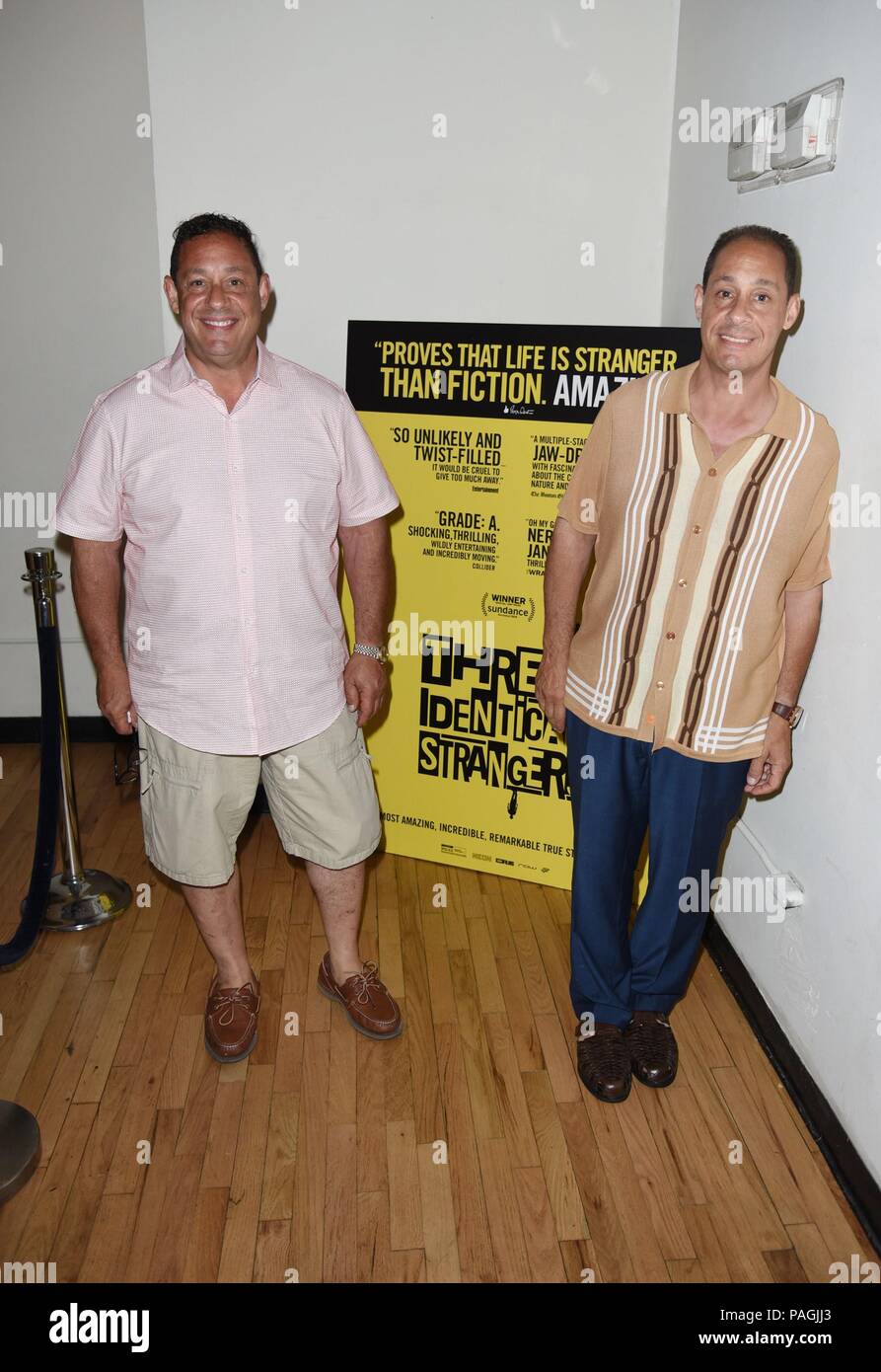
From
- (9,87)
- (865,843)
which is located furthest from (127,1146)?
(9,87)

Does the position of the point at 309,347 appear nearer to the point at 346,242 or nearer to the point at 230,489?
the point at 346,242

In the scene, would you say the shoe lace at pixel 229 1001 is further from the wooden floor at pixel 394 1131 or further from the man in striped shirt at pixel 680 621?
the man in striped shirt at pixel 680 621

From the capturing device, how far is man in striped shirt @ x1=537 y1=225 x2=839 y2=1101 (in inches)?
78.4

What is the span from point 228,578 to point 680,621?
37.0 inches

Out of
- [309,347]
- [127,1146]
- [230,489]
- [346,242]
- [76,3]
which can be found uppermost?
[76,3]

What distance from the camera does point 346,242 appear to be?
3.23 m

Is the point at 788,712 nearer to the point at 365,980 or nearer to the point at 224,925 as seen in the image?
the point at 365,980

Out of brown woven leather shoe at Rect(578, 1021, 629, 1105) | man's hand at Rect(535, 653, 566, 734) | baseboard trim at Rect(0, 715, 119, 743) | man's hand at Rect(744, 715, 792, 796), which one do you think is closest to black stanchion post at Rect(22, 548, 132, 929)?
baseboard trim at Rect(0, 715, 119, 743)

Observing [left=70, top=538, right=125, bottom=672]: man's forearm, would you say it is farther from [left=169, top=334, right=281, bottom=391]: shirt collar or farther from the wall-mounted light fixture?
the wall-mounted light fixture

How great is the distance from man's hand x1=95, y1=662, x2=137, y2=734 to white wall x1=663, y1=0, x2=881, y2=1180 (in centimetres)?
152


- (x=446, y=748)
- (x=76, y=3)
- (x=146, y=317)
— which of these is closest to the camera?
(x=446, y=748)

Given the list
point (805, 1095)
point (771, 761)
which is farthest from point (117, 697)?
point (805, 1095)

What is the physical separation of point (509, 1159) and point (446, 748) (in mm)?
1341

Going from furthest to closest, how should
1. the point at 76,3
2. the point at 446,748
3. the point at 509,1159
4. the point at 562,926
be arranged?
the point at 76,3
the point at 446,748
the point at 562,926
the point at 509,1159
